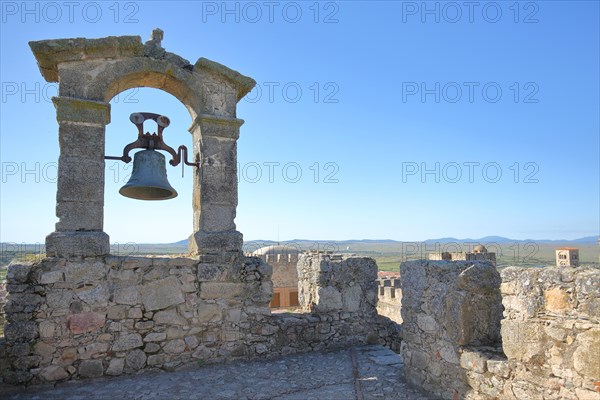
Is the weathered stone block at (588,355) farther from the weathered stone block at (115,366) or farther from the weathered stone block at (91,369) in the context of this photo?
the weathered stone block at (91,369)

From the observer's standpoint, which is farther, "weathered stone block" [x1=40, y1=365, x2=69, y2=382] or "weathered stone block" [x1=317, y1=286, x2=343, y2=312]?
"weathered stone block" [x1=317, y1=286, x2=343, y2=312]

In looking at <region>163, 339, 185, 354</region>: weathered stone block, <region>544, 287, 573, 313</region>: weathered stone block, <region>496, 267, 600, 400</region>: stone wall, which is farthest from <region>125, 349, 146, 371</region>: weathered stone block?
<region>544, 287, 573, 313</region>: weathered stone block

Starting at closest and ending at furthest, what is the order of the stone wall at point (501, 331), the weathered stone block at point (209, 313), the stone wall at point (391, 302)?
1. the stone wall at point (501, 331)
2. the weathered stone block at point (209, 313)
3. the stone wall at point (391, 302)

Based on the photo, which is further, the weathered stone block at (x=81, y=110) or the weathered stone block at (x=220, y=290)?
the weathered stone block at (x=220, y=290)

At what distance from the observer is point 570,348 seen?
9.40 feet

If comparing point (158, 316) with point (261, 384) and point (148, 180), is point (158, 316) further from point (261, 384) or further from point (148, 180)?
point (148, 180)

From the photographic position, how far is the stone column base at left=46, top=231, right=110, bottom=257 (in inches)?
176

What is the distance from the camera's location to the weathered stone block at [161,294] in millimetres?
4781

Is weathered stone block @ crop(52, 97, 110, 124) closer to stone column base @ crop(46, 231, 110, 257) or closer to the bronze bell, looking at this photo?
the bronze bell

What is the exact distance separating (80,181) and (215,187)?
5.03ft

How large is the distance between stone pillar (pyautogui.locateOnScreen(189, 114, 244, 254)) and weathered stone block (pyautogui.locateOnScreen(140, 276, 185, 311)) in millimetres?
502

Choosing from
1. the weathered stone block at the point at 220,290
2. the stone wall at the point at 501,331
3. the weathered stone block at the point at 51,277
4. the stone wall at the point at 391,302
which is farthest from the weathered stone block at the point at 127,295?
the stone wall at the point at 391,302

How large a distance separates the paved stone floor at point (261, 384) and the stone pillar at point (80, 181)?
1411mm

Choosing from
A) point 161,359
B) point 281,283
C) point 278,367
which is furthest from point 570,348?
point 281,283
